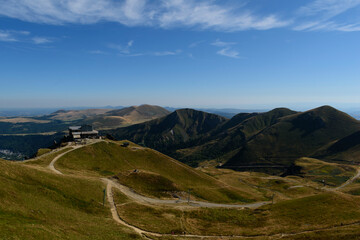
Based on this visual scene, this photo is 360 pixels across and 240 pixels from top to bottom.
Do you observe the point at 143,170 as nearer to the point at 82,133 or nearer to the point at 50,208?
the point at 50,208

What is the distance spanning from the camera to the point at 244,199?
118m

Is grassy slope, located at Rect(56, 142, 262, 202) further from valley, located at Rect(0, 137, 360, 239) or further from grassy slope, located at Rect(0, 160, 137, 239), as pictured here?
grassy slope, located at Rect(0, 160, 137, 239)

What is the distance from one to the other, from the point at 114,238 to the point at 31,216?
1867 cm

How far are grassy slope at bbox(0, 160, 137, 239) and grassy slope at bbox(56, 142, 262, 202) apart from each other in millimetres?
28029

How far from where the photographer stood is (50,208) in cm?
5144

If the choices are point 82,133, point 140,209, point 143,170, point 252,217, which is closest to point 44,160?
point 143,170

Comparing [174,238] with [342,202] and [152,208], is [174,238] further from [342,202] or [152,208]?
[342,202]

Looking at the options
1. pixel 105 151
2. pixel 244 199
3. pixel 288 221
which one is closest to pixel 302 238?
pixel 288 221

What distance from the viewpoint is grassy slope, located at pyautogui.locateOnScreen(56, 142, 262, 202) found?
4008 inches

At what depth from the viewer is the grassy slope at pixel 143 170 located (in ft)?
334

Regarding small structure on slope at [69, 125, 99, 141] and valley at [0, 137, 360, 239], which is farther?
small structure on slope at [69, 125, 99, 141]

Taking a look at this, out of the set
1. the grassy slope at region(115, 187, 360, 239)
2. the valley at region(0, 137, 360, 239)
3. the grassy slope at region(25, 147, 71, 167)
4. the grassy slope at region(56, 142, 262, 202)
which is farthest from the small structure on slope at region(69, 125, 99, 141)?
the grassy slope at region(115, 187, 360, 239)

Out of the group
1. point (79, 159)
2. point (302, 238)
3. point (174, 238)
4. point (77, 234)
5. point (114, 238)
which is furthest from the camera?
point (79, 159)

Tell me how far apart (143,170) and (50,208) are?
6734cm
